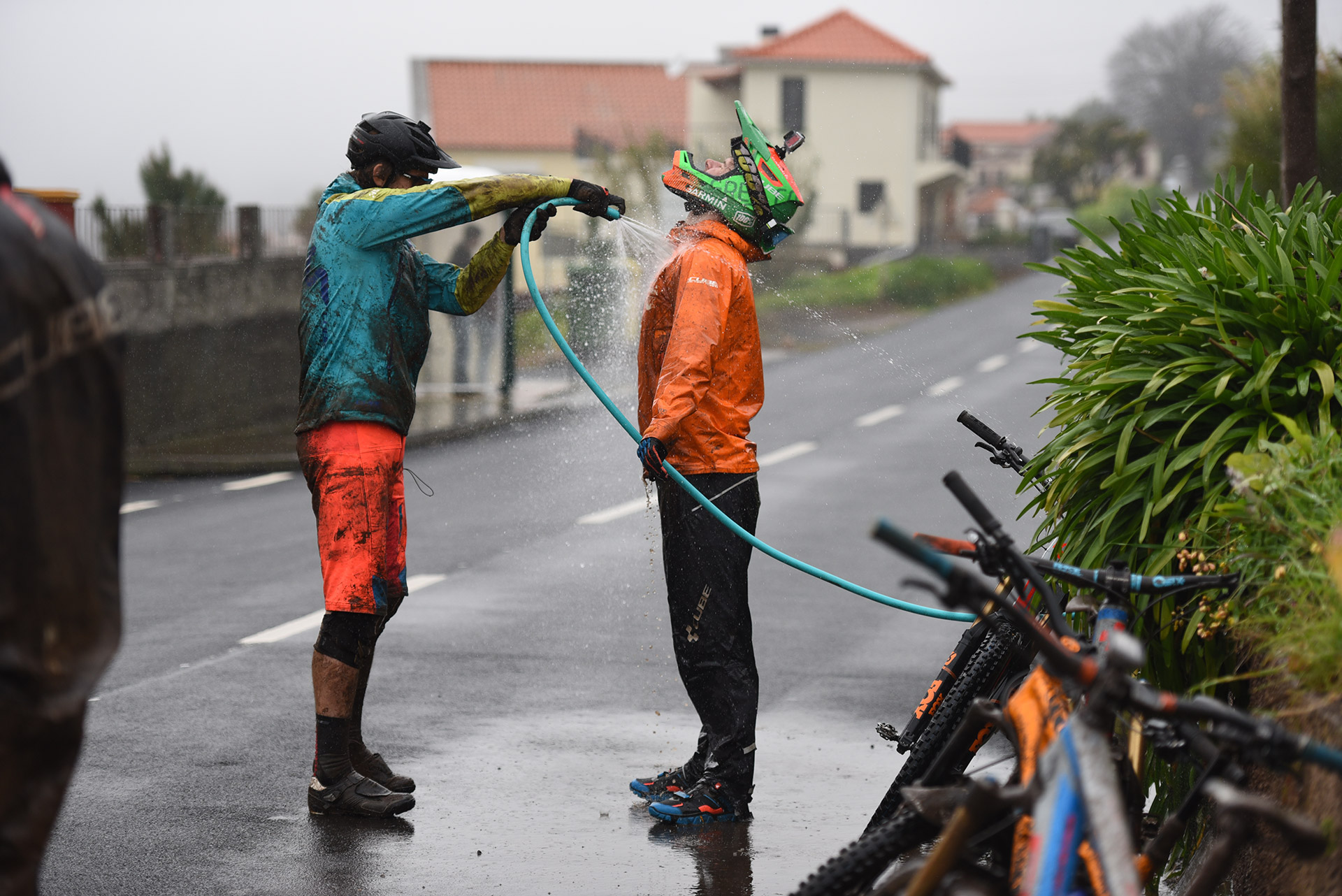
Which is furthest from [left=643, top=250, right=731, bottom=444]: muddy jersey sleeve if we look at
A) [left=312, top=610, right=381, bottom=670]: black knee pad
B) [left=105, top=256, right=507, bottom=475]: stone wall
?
[left=105, top=256, right=507, bottom=475]: stone wall

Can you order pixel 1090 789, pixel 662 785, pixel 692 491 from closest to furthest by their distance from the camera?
1. pixel 1090 789
2. pixel 692 491
3. pixel 662 785

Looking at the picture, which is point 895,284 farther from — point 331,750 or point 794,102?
point 331,750

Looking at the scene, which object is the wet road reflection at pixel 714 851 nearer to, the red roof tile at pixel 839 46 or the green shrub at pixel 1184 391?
the green shrub at pixel 1184 391

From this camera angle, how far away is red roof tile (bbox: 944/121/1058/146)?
512ft

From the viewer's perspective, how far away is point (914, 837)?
3115 mm

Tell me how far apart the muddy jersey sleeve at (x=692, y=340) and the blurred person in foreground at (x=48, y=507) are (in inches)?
91.5

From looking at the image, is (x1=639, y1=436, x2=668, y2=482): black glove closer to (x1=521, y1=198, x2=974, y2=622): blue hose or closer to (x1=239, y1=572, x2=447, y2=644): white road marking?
(x1=521, y1=198, x2=974, y2=622): blue hose

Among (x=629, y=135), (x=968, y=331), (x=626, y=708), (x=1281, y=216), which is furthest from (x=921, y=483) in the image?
(x=629, y=135)

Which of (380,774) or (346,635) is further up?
(346,635)

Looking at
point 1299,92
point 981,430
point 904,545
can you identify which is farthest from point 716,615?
point 1299,92

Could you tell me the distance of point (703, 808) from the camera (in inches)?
199

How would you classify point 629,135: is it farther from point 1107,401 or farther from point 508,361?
point 1107,401

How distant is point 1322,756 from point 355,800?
332cm

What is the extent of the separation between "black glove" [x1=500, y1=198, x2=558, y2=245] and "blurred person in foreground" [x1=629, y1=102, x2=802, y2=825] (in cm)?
44
